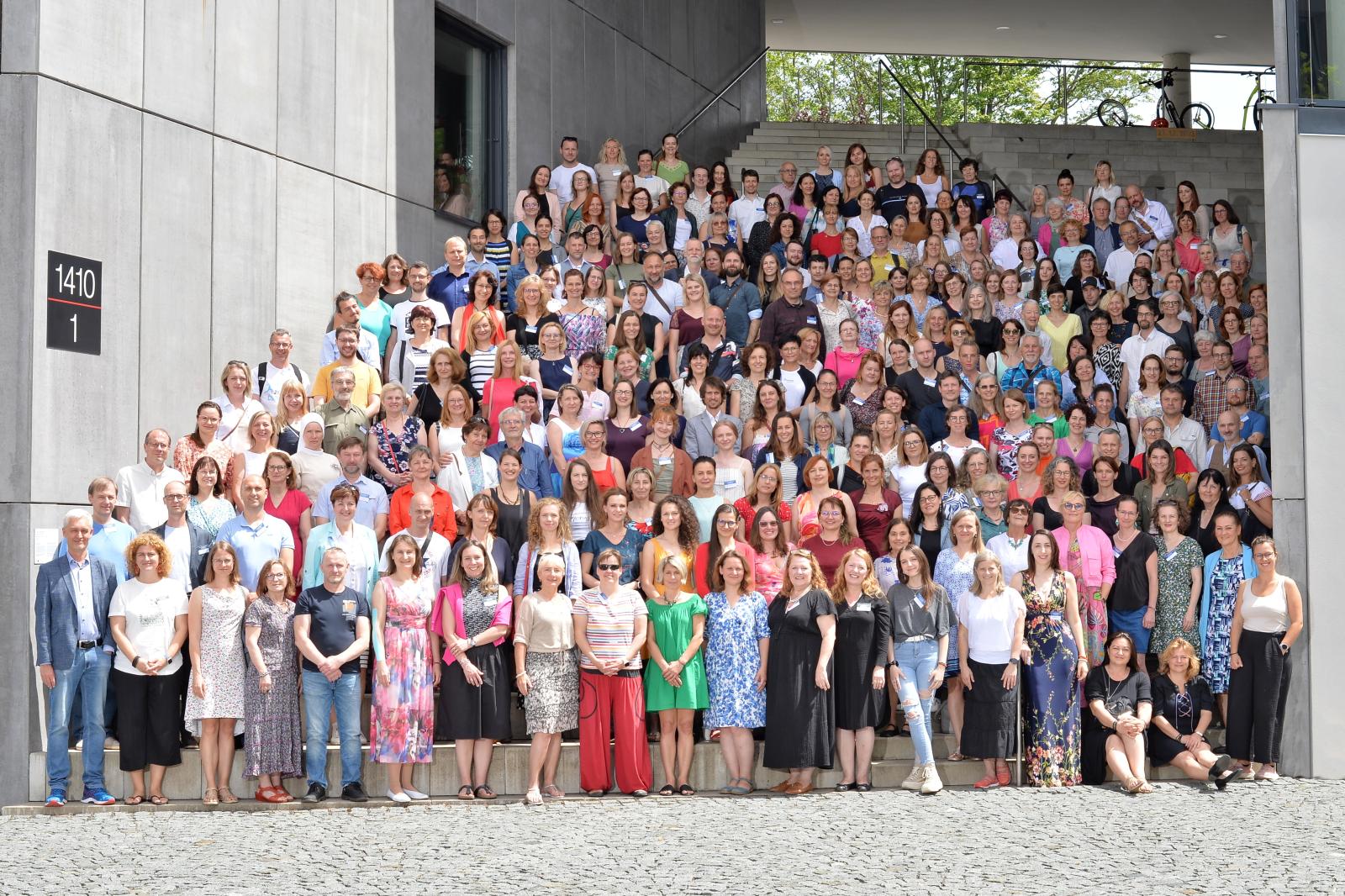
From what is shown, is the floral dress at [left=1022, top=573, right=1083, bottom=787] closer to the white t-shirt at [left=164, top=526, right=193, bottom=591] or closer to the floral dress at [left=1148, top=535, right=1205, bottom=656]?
the floral dress at [left=1148, top=535, right=1205, bottom=656]

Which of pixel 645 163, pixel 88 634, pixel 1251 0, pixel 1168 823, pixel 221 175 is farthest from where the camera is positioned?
pixel 1251 0

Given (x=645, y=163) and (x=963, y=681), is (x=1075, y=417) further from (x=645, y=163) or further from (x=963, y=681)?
Result: (x=645, y=163)

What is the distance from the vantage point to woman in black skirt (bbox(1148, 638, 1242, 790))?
1147 centimetres

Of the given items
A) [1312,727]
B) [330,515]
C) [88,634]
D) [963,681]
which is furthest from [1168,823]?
[88,634]

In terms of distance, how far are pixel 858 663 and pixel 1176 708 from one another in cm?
228

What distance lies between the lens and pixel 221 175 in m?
13.9

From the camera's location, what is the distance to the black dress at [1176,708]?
1155 cm

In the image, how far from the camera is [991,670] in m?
11.3

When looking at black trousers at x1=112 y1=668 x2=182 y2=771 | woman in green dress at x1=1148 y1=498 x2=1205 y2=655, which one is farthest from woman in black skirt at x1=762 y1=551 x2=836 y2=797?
black trousers at x1=112 y1=668 x2=182 y2=771

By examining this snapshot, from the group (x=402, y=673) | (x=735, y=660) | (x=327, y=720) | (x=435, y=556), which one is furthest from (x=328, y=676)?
(x=735, y=660)

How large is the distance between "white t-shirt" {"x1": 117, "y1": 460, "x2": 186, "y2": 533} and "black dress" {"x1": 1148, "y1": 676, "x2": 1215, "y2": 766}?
22.4ft

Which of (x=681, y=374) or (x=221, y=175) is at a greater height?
(x=221, y=175)

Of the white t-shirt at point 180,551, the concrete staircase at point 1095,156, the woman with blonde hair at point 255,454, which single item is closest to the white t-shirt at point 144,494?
the white t-shirt at point 180,551

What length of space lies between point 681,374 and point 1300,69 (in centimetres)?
548
